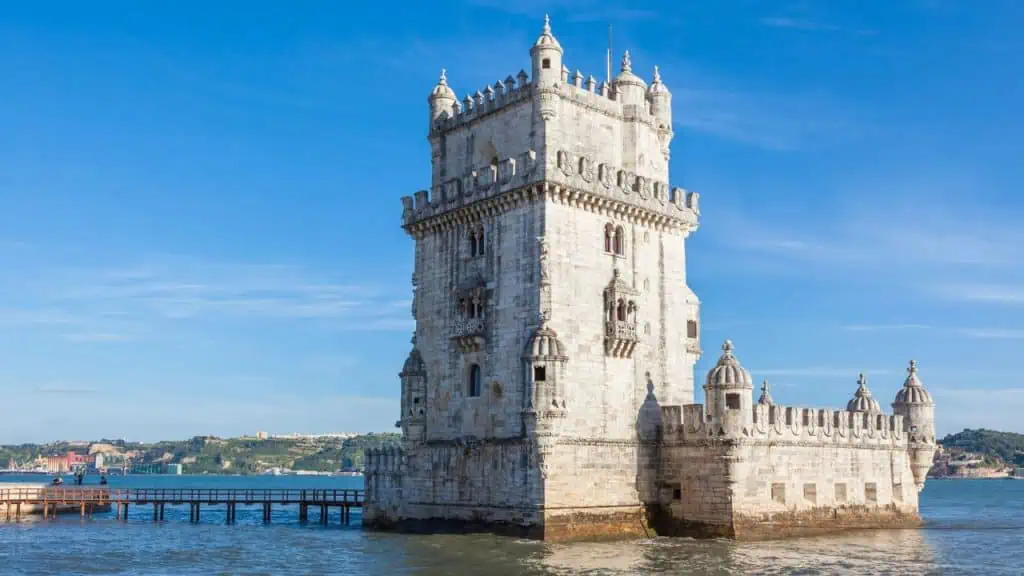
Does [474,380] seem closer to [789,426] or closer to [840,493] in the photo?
[789,426]

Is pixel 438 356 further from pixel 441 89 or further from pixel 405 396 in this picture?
pixel 441 89

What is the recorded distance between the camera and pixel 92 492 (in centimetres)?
8031

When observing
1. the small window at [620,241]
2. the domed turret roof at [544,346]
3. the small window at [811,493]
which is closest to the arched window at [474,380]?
the domed turret roof at [544,346]

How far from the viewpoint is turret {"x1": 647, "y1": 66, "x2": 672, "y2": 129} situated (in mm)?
53844

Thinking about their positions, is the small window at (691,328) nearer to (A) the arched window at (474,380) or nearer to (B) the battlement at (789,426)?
(B) the battlement at (789,426)

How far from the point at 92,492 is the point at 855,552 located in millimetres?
56114

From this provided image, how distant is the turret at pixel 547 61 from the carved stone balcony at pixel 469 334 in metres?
10.7

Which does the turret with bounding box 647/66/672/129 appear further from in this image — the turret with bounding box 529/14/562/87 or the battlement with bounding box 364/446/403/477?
the battlement with bounding box 364/446/403/477

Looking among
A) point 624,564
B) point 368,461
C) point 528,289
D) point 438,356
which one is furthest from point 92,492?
point 624,564

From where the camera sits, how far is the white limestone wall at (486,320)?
47.7 metres

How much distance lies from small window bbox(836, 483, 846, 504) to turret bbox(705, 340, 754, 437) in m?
7.54

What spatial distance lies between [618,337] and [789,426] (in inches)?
347

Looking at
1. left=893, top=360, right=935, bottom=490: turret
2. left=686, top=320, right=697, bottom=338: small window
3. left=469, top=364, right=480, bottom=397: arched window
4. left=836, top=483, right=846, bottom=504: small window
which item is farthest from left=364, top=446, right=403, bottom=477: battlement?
left=893, top=360, right=935, bottom=490: turret

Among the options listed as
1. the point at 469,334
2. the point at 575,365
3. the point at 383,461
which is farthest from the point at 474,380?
the point at 383,461
